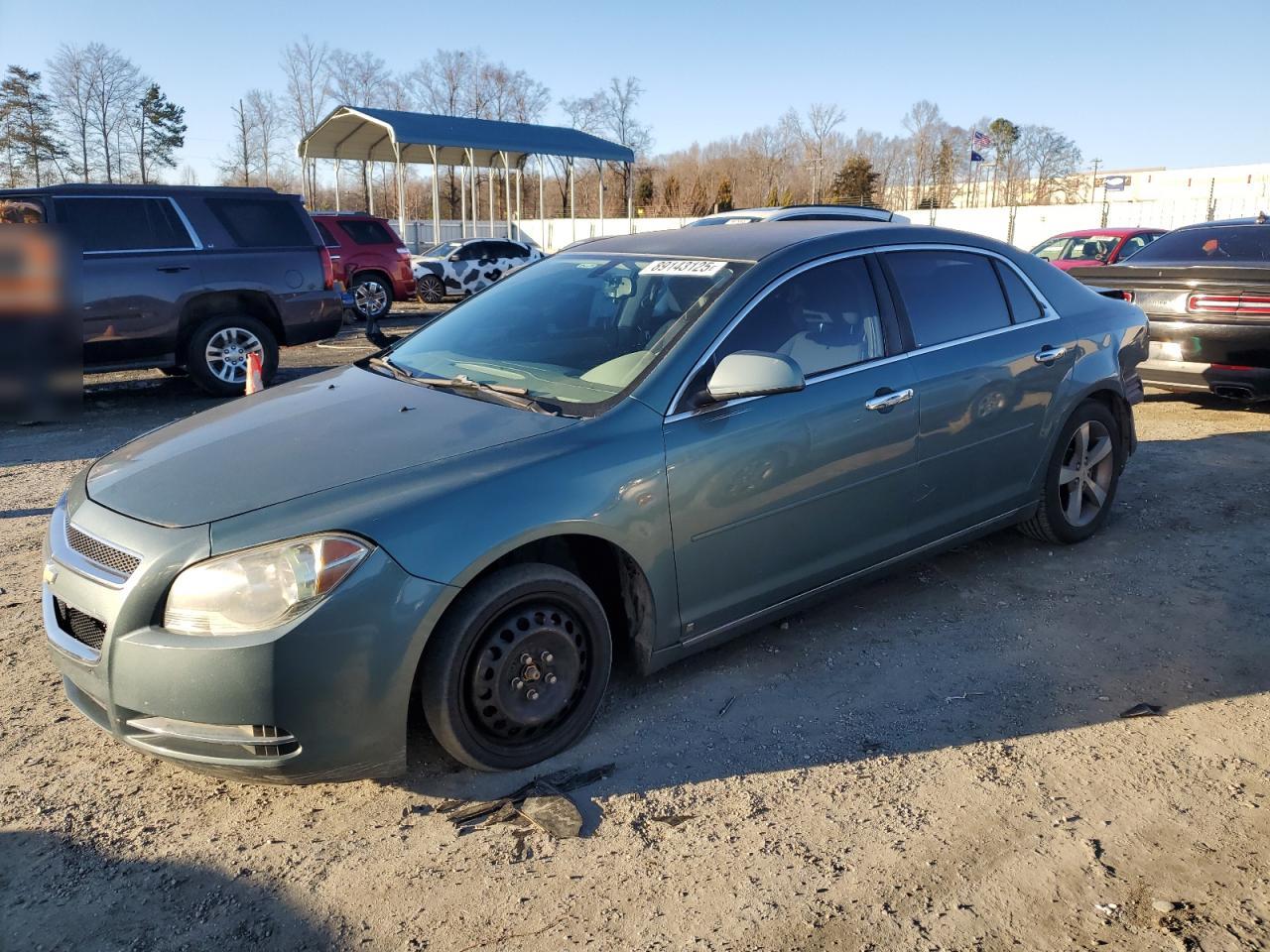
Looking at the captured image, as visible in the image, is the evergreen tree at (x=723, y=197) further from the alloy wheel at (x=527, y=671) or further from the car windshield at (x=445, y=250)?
the alloy wheel at (x=527, y=671)

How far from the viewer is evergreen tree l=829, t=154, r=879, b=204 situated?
5416 centimetres

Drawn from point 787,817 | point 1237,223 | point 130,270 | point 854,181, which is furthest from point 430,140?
point 854,181

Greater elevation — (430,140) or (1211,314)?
(430,140)

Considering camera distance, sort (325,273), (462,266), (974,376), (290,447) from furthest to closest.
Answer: (462,266), (325,273), (974,376), (290,447)

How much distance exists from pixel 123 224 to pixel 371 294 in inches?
335

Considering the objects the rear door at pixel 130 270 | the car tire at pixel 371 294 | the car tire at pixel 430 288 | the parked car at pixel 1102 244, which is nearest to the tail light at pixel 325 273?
the rear door at pixel 130 270

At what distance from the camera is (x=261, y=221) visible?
30.5ft

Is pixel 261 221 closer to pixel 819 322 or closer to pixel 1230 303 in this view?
pixel 819 322

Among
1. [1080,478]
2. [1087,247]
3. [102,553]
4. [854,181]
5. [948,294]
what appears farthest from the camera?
[854,181]

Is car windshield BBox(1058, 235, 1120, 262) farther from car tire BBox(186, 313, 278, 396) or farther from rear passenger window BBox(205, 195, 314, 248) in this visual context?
car tire BBox(186, 313, 278, 396)

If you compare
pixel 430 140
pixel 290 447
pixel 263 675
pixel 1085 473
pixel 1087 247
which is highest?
pixel 430 140

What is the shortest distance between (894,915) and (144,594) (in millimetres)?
2158

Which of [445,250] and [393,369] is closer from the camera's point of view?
[393,369]

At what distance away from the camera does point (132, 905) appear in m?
2.46
